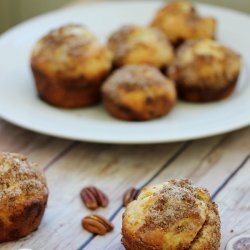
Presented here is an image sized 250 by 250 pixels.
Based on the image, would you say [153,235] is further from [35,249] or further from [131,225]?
[35,249]

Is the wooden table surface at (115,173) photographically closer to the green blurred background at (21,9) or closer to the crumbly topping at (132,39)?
the crumbly topping at (132,39)

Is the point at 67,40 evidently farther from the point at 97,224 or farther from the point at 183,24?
the point at 97,224

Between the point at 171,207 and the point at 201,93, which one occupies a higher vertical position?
the point at 171,207

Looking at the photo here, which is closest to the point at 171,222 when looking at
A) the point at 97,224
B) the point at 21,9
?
the point at 97,224

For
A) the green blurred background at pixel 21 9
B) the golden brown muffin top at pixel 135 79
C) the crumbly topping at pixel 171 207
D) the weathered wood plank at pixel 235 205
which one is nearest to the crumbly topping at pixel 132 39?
the golden brown muffin top at pixel 135 79

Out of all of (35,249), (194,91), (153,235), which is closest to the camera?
(153,235)

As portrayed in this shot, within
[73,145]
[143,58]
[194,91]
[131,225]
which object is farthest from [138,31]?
[131,225]
